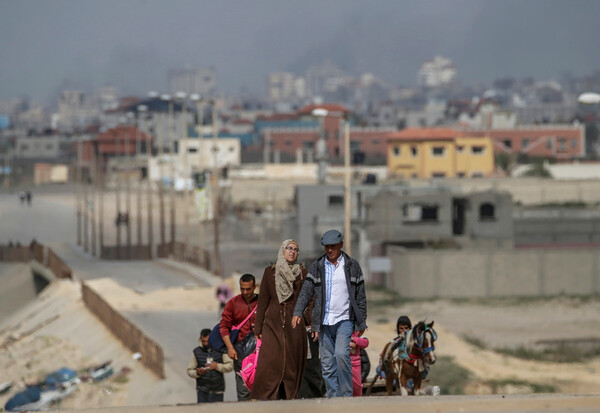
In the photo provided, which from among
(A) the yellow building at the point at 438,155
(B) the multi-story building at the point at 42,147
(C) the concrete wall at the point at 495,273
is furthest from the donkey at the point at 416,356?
(B) the multi-story building at the point at 42,147

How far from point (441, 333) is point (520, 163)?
8974 centimetres

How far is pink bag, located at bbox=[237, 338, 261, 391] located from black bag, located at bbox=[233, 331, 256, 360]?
0.07m

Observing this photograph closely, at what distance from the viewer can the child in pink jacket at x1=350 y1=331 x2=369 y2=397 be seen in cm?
1127

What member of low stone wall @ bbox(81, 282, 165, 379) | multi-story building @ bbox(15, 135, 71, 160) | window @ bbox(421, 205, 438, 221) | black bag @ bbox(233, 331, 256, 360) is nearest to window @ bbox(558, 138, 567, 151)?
window @ bbox(421, 205, 438, 221)

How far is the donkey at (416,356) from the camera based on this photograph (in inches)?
505

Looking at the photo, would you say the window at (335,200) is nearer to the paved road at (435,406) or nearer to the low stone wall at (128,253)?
the low stone wall at (128,253)

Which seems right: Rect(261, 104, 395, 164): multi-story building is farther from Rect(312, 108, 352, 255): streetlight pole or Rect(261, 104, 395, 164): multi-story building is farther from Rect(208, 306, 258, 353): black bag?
Rect(208, 306, 258, 353): black bag

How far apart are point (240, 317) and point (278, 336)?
86cm

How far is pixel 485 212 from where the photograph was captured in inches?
2328

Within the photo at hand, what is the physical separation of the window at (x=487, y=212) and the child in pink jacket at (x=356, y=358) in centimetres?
4780

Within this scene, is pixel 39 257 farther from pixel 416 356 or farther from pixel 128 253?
pixel 416 356

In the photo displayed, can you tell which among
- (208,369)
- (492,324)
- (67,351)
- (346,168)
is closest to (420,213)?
(492,324)

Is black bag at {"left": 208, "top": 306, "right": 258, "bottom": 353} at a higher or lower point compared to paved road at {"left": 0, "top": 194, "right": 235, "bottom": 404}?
higher

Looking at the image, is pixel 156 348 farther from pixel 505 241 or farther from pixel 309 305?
pixel 505 241
